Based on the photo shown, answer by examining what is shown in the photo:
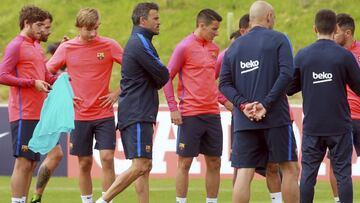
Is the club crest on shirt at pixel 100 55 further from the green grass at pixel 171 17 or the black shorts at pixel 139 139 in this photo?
the green grass at pixel 171 17

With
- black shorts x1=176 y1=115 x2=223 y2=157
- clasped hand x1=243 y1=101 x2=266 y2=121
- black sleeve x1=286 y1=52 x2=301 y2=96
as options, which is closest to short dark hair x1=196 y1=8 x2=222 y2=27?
black shorts x1=176 y1=115 x2=223 y2=157

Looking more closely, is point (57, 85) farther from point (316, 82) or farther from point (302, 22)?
point (302, 22)

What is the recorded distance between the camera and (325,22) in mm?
11031

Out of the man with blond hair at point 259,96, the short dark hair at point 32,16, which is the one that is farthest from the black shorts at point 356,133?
the short dark hair at point 32,16

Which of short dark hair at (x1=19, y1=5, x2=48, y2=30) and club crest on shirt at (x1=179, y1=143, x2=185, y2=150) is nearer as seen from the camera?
short dark hair at (x1=19, y1=5, x2=48, y2=30)

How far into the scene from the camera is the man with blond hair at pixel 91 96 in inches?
488

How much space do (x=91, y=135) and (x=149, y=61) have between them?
1723 mm

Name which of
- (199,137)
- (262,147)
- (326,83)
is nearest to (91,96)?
(199,137)

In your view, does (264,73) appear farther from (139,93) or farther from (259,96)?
(139,93)

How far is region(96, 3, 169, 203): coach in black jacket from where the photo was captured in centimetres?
1128

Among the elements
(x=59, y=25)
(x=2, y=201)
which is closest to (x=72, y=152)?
(x=2, y=201)

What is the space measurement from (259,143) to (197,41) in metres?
2.91

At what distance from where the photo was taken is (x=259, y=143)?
10.6 metres

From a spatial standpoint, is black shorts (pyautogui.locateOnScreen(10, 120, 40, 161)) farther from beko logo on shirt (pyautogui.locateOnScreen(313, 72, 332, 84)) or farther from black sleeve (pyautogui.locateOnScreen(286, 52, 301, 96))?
beko logo on shirt (pyautogui.locateOnScreen(313, 72, 332, 84))
